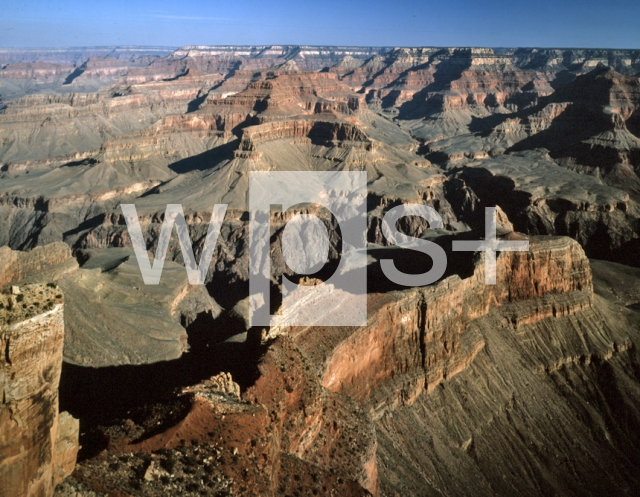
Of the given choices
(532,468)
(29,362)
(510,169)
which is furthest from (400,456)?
(510,169)

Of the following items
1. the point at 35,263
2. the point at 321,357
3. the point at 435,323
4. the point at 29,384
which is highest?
the point at 29,384

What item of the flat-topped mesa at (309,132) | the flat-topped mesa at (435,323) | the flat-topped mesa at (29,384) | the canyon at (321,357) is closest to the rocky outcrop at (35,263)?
the canyon at (321,357)

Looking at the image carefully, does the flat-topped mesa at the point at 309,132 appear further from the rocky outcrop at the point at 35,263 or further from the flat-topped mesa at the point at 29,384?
the flat-topped mesa at the point at 29,384

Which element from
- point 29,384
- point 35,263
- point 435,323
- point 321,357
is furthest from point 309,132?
point 29,384

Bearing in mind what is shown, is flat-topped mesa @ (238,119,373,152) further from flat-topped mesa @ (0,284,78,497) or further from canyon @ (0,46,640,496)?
flat-topped mesa @ (0,284,78,497)

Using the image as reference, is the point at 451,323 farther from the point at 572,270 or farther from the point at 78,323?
the point at 78,323

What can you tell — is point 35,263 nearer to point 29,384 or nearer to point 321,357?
point 321,357
